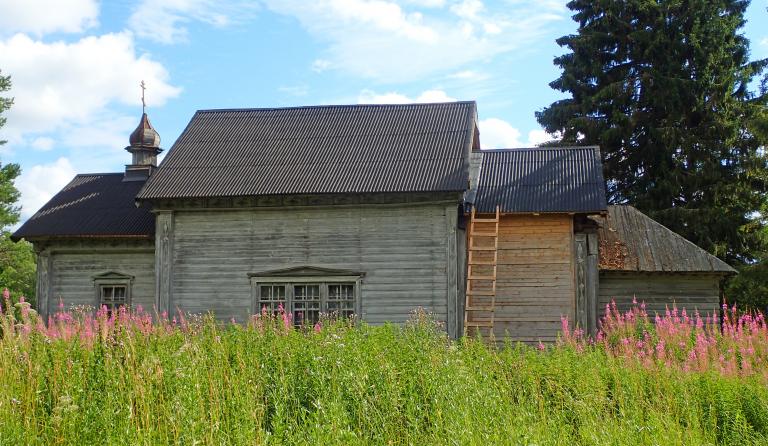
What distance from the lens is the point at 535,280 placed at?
→ 15539mm

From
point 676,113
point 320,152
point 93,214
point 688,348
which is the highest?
point 676,113

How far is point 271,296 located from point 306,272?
868 millimetres

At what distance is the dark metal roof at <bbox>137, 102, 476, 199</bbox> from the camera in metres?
15.8

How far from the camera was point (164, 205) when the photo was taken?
16266 mm

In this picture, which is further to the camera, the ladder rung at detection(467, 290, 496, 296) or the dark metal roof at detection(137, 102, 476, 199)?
the dark metal roof at detection(137, 102, 476, 199)

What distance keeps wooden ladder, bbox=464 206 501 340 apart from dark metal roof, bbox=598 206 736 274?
101 inches

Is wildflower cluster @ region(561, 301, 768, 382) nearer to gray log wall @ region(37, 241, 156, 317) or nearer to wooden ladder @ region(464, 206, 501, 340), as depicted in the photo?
wooden ladder @ region(464, 206, 501, 340)

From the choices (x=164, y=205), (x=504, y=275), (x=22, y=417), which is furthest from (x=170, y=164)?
(x=22, y=417)

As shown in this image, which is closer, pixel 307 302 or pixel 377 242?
pixel 377 242

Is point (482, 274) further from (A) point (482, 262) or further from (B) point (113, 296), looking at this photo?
(B) point (113, 296)

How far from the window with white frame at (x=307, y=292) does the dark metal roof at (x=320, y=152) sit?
1.65 m

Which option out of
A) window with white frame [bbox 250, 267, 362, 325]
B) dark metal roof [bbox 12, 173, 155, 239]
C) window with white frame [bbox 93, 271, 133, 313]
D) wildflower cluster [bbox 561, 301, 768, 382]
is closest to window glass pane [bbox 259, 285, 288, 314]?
window with white frame [bbox 250, 267, 362, 325]

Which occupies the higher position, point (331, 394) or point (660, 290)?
point (660, 290)

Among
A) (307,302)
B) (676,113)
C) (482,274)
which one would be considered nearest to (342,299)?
(307,302)
